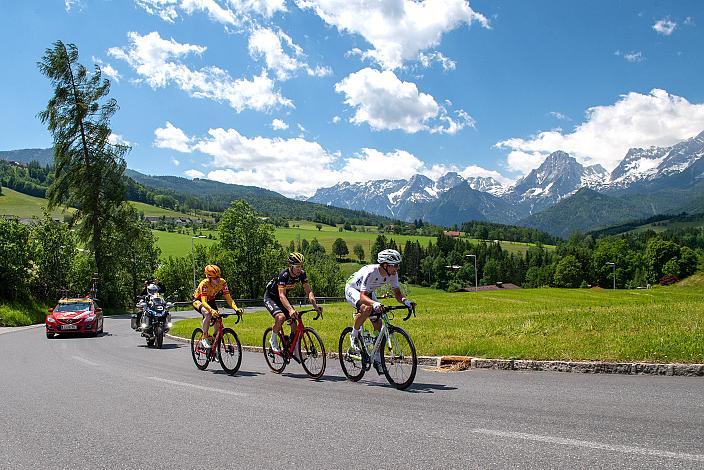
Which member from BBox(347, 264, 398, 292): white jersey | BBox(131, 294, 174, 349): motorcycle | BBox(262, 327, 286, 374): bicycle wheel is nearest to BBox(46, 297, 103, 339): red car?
BBox(131, 294, 174, 349): motorcycle

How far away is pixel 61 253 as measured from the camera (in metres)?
43.7

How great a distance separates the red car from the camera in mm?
→ 22531

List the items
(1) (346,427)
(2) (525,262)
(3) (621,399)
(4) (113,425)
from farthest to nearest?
1. (2) (525,262)
2. (3) (621,399)
3. (4) (113,425)
4. (1) (346,427)

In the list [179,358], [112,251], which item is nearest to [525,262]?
[112,251]

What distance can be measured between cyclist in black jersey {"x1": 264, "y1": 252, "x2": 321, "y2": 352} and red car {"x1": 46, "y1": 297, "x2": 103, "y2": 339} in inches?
640

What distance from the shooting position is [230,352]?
438 inches

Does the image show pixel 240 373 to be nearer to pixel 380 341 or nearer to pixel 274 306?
pixel 274 306

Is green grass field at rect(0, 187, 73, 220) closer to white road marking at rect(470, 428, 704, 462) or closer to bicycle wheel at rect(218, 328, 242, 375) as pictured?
bicycle wheel at rect(218, 328, 242, 375)

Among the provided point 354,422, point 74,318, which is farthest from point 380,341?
point 74,318

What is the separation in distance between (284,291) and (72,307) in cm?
1781

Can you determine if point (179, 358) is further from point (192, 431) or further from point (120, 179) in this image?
point (120, 179)

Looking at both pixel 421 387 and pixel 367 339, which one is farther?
pixel 367 339

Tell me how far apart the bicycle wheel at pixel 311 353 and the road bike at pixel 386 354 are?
0.48 meters

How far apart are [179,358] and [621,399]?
11.1 metres
